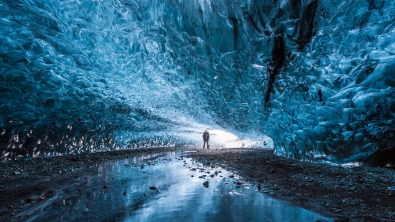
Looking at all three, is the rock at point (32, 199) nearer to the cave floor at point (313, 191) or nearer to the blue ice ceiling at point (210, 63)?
the cave floor at point (313, 191)

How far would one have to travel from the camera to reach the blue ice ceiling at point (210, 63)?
695cm

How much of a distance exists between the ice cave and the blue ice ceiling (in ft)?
0.15

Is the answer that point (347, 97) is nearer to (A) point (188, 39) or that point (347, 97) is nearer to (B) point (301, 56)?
(B) point (301, 56)

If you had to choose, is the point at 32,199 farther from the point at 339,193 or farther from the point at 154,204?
the point at 339,193

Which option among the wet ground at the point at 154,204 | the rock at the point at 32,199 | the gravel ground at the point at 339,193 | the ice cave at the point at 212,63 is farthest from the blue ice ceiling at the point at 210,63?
the rock at the point at 32,199

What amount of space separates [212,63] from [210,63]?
0.11 m

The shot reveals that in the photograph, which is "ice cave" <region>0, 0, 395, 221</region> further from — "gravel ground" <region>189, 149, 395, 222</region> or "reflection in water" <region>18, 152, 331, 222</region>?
Result: "reflection in water" <region>18, 152, 331, 222</region>

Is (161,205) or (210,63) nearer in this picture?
(161,205)

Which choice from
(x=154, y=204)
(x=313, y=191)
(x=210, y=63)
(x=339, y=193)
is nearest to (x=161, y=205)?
(x=154, y=204)

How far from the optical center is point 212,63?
454 inches

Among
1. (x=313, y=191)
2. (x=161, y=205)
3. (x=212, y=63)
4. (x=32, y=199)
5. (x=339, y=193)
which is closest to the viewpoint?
(x=161, y=205)

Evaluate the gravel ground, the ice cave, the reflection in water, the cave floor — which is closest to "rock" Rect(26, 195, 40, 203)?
the cave floor

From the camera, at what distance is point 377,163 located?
8031 millimetres

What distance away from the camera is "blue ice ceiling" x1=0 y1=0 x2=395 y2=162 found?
695 cm
